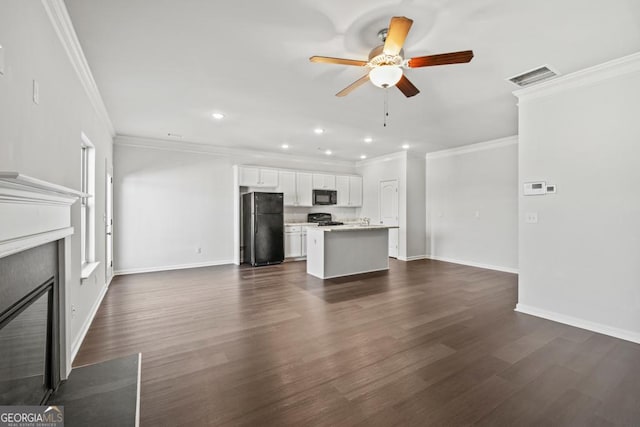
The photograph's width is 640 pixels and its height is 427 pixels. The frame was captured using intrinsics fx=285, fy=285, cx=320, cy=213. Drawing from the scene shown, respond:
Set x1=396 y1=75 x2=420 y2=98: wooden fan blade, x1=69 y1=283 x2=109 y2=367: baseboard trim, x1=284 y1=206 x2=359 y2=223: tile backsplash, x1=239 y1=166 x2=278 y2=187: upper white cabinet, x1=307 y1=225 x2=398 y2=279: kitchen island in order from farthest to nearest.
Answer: x1=284 y1=206 x2=359 y2=223: tile backsplash
x1=239 y1=166 x2=278 y2=187: upper white cabinet
x1=307 y1=225 x2=398 y2=279: kitchen island
x1=396 y1=75 x2=420 y2=98: wooden fan blade
x1=69 y1=283 x2=109 y2=367: baseboard trim

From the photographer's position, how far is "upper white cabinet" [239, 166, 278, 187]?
21.4 ft

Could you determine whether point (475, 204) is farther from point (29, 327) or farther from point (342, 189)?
point (29, 327)

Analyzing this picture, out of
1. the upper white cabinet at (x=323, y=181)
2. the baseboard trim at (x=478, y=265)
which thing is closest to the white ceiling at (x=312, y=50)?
the baseboard trim at (x=478, y=265)

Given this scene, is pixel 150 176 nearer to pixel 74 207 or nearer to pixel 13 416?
pixel 74 207

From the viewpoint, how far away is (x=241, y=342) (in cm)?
268

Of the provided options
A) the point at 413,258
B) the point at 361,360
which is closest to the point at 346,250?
the point at 413,258

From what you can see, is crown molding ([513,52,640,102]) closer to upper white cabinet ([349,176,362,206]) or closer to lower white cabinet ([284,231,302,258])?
upper white cabinet ([349,176,362,206])

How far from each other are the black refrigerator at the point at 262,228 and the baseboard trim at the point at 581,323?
456cm

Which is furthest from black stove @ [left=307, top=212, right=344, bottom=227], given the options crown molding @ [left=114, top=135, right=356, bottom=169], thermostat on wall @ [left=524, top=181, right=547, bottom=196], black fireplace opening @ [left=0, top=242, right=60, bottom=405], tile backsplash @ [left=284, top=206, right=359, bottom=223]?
black fireplace opening @ [left=0, top=242, right=60, bottom=405]

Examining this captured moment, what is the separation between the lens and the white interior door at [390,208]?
726 cm

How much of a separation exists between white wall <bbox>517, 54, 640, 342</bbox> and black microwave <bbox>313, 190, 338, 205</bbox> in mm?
4778

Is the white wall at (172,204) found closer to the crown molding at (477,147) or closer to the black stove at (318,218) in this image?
the black stove at (318,218)

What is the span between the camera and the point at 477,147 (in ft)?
20.2

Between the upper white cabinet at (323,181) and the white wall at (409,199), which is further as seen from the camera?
the upper white cabinet at (323,181)
